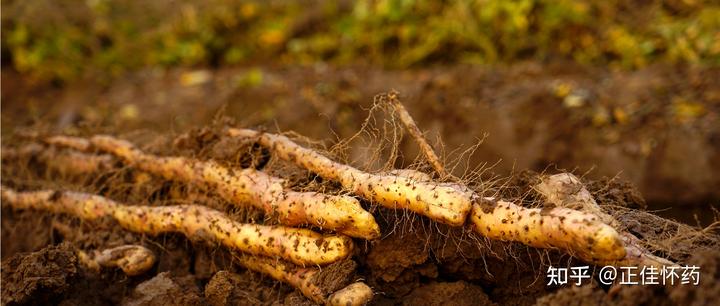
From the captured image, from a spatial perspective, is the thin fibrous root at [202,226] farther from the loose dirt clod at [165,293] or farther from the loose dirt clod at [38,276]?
the loose dirt clod at [38,276]

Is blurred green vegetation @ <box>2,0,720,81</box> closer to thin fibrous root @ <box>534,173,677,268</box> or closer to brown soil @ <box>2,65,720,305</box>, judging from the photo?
brown soil @ <box>2,65,720,305</box>

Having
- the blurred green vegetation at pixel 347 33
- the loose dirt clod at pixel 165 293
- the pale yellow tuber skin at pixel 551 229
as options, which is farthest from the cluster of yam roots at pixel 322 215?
the blurred green vegetation at pixel 347 33

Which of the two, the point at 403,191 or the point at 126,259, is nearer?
the point at 403,191

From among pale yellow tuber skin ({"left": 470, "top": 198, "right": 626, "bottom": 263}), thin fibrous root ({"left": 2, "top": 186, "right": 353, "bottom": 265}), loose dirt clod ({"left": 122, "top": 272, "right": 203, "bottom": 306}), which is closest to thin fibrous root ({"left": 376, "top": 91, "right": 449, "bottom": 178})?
pale yellow tuber skin ({"left": 470, "top": 198, "right": 626, "bottom": 263})

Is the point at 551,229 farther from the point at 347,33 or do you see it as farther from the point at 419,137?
the point at 347,33

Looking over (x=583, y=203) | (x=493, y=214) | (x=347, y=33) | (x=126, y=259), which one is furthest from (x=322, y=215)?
(x=347, y=33)

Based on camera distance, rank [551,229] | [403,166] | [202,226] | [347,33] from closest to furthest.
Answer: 1. [551,229]
2. [403,166]
3. [202,226]
4. [347,33]
